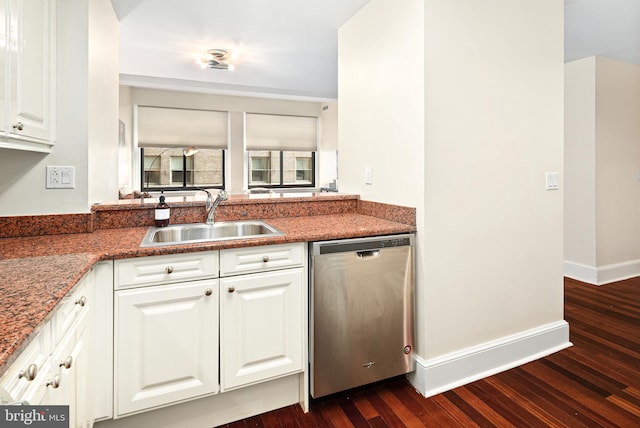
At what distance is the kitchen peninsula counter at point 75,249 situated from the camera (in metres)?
0.83

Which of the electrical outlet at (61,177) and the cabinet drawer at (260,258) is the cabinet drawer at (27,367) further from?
the electrical outlet at (61,177)

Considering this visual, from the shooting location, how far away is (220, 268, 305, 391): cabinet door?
1.63m

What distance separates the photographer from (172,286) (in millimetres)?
1530

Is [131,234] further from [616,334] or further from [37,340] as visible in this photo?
[616,334]

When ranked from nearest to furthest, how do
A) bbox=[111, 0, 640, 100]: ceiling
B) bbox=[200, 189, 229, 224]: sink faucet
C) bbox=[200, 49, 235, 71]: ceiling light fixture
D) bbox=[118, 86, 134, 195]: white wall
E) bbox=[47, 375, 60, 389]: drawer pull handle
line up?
bbox=[47, 375, 60, 389]: drawer pull handle, bbox=[200, 189, 229, 224]: sink faucet, bbox=[111, 0, 640, 100]: ceiling, bbox=[200, 49, 235, 71]: ceiling light fixture, bbox=[118, 86, 134, 195]: white wall

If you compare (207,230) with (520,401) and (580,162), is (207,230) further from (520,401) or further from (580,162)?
(580,162)

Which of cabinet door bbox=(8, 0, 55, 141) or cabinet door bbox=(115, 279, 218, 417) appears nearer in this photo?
cabinet door bbox=(8, 0, 55, 141)

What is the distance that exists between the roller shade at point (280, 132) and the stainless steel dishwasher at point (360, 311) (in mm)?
4508

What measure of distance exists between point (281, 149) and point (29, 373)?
5.57 meters

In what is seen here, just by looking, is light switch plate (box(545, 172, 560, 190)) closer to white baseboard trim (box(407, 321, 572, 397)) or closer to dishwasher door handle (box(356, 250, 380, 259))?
white baseboard trim (box(407, 321, 572, 397))

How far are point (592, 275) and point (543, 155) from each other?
2239 mm

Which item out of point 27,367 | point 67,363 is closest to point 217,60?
point 67,363

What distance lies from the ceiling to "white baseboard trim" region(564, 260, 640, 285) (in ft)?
7.22

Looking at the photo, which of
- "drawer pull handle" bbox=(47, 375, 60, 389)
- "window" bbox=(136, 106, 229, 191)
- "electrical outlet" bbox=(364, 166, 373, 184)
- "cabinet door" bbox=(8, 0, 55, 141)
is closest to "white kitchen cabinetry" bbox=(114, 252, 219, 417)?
"drawer pull handle" bbox=(47, 375, 60, 389)
